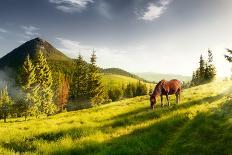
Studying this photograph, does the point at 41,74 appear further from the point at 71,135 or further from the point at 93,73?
the point at 71,135

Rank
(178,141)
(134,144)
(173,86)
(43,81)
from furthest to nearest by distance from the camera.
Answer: (43,81), (173,86), (178,141), (134,144)

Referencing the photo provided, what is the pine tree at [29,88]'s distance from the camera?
271 ft

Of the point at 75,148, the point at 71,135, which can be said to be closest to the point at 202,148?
the point at 75,148

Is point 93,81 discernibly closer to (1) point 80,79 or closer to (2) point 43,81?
(1) point 80,79

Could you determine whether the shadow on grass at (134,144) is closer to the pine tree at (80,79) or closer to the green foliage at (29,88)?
the green foliage at (29,88)

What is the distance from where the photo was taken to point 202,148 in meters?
13.3

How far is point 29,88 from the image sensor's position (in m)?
83.8

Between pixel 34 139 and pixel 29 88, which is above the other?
pixel 29 88

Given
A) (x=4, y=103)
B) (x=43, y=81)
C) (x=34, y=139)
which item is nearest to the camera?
(x=34, y=139)

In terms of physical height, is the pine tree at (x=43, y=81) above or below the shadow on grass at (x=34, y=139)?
above

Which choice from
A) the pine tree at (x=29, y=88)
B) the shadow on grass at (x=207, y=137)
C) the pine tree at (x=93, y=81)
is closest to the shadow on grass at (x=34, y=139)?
the shadow on grass at (x=207, y=137)

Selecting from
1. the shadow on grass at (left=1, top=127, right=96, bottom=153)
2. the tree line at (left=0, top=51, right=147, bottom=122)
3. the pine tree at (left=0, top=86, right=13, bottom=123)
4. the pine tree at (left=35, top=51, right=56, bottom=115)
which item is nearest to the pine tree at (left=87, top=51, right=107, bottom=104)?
the tree line at (left=0, top=51, right=147, bottom=122)

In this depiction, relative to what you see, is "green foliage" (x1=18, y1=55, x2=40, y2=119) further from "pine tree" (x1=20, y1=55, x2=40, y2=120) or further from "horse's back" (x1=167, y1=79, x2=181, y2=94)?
"horse's back" (x1=167, y1=79, x2=181, y2=94)

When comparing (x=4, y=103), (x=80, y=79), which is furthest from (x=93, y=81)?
(x=4, y=103)
